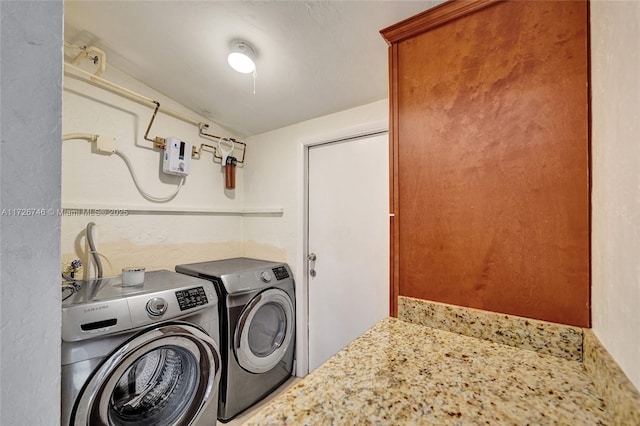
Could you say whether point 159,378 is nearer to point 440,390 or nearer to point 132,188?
point 132,188

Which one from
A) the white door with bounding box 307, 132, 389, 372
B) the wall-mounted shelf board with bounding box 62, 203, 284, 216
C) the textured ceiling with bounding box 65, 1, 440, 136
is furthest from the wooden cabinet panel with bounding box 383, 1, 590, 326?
the wall-mounted shelf board with bounding box 62, 203, 284, 216

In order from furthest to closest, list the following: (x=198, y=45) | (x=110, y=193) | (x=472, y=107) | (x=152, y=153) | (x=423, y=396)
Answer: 1. (x=152, y=153)
2. (x=110, y=193)
3. (x=198, y=45)
4. (x=472, y=107)
5. (x=423, y=396)

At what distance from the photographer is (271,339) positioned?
196 centimetres

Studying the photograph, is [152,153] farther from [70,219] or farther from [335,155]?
[335,155]

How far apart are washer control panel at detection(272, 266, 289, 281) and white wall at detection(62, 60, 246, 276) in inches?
25.7

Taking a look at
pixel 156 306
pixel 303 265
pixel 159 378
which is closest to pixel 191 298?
pixel 156 306

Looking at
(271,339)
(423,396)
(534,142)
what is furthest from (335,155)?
(423,396)

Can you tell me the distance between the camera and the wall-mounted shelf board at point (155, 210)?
1.57 meters

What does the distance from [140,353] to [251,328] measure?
72 centimetres

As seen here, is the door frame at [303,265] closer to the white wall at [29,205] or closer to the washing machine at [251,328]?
Result: the washing machine at [251,328]

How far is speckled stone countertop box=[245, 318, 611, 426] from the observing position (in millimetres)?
451

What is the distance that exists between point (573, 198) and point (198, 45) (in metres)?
1.88

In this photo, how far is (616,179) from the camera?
501 mm

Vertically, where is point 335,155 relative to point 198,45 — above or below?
below
